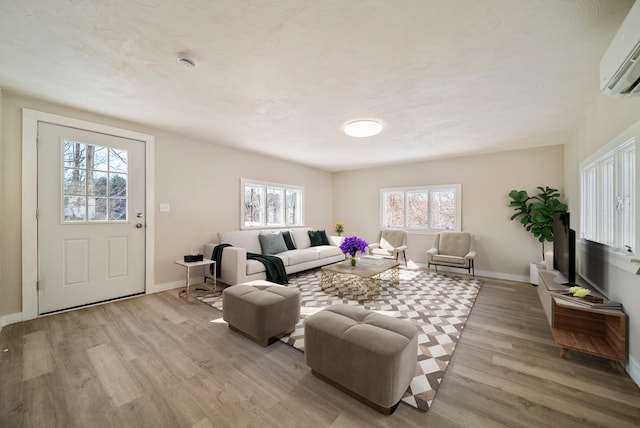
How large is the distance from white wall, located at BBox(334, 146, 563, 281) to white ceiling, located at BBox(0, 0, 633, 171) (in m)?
1.20

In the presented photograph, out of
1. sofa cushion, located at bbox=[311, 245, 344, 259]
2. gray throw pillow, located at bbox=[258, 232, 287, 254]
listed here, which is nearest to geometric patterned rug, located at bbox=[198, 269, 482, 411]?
sofa cushion, located at bbox=[311, 245, 344, 259]

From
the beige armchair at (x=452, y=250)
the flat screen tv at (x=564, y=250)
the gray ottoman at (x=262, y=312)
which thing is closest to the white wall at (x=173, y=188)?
the gray ottoman at (x=262, y=312)

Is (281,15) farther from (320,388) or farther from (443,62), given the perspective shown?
(320,388)

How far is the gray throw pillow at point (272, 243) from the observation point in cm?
459

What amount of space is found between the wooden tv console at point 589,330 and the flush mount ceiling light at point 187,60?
3.66 metres

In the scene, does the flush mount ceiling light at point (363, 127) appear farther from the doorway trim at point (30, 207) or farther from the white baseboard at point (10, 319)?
the white baseboard at point (10, 319)

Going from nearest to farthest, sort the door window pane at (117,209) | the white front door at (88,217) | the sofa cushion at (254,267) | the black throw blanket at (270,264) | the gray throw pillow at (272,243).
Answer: the white front door at (88,217) < the door window pane at (117,209) < the sofa cushion at (254,267) < the black throw blanket at (270,264) < the gray throw pillow at (272,243)

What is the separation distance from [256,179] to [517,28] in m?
4.38

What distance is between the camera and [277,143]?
4348 mm

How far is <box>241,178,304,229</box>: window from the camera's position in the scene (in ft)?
16.5

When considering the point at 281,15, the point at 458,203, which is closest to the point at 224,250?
the point at 281,15

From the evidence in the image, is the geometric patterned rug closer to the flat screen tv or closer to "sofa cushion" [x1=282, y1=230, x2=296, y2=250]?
"sofa cushion" [x1=282, y1=230, x2=296, y2=250]

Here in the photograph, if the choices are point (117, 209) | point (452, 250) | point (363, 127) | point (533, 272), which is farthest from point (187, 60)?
point (533, 272)

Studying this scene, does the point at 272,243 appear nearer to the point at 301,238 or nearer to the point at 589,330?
the point at 301,238
